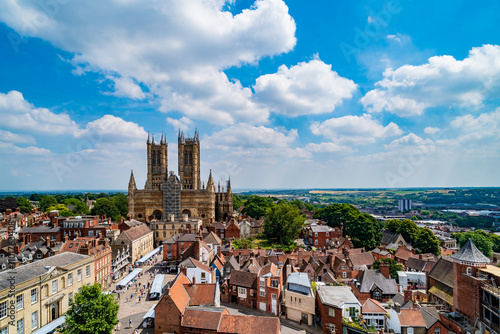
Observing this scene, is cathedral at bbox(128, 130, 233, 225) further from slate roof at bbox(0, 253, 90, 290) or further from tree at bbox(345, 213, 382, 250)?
slate roof at bbox(0, 253, 90, 290)

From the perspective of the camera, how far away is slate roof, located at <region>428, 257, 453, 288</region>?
37834mm

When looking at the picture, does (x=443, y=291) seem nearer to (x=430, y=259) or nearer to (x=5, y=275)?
(x=430, y=259)

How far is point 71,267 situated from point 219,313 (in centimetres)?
1798

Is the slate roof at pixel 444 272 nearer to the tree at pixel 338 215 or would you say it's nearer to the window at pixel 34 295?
the tree at pixel 338 215

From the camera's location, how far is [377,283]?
3825cm

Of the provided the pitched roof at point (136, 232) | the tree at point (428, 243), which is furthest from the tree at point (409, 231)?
the pitched roof at point (136, 232)

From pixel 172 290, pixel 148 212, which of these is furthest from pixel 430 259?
pixel 148 212

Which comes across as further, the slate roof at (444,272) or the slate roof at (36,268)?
the slate roof at (444,272)

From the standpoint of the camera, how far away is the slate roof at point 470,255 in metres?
31.2

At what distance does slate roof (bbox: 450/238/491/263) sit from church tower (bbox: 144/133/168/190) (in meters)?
90.4

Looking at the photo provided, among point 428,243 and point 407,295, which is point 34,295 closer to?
point 407,295

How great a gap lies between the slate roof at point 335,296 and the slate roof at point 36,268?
2865cm

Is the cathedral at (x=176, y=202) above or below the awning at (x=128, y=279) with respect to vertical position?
above

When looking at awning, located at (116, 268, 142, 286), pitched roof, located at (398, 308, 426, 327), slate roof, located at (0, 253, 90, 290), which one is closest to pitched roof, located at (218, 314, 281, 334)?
pitched roof, located at (398, 308, 426, 327)
